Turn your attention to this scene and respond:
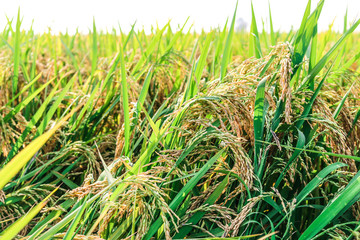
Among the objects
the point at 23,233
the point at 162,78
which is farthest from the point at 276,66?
the point at 23,233

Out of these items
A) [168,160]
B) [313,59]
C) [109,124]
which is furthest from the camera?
[109,124]

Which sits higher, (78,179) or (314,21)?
(314,21)

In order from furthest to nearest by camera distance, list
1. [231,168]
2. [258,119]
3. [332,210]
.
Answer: [231,168] < [258,119] < [332,210]

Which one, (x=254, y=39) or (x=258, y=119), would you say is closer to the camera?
(x=258, y=119)

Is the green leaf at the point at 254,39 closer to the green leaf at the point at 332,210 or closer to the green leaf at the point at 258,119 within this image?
the green leaf at the point at 258,119

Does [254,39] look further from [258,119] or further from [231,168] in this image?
[231,168]

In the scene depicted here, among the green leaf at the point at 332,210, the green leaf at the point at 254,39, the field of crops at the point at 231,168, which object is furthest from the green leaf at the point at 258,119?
the green leaf at the point at 254,39

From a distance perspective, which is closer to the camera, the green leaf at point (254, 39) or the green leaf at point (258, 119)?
the green leaf at point (258, 119)

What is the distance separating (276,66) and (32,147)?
0.93 metres

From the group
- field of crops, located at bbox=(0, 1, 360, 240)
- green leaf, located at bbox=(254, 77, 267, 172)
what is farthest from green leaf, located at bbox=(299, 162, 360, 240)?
green leaf, located at bbox=(254, 77, 267, 172)

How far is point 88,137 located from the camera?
1.84 metres

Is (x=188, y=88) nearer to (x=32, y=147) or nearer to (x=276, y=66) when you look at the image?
(x=276, y=66)

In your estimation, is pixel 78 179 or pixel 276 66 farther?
pixel 78 179

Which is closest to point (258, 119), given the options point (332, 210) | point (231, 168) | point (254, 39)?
point (231, 168)
